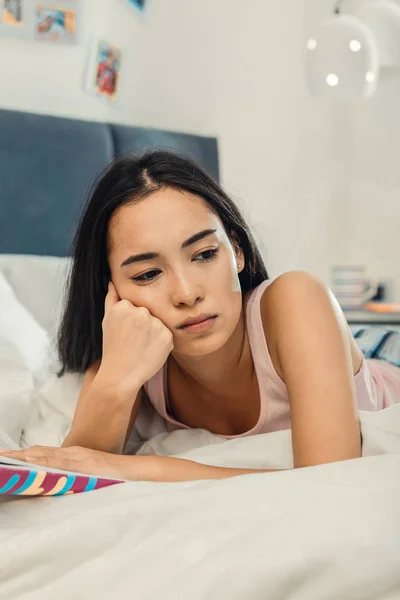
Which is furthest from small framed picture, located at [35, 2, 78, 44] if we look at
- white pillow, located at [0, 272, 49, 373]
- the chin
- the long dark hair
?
the chin

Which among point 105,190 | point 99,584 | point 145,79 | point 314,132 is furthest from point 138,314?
point 314,132

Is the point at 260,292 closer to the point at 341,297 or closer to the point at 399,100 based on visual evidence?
the point at 341,297

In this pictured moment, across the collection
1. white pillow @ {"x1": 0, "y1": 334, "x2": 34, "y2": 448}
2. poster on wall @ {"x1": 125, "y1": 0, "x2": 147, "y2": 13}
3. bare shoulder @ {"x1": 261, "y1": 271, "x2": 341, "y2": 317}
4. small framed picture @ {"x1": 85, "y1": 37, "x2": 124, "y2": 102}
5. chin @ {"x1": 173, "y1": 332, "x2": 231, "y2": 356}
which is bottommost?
white pillow @ {"x1": 0, "y1": 334, "x2": 34, "y2": 448}

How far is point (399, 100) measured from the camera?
126 inches

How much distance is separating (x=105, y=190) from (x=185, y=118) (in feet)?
5.80

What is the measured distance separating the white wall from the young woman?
4.58 feet

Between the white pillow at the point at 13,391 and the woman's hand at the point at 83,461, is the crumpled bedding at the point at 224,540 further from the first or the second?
the white pillow at the point at 13,391

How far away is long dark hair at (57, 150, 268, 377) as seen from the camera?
1209mm

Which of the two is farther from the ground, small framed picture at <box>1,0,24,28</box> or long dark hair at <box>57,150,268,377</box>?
small framed picture at <box>1,0,24,28</box>

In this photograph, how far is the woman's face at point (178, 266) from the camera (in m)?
1.11

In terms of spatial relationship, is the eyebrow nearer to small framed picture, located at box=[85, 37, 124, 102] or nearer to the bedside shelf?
small framed picture, located at box=[85, 37, 124, 102]

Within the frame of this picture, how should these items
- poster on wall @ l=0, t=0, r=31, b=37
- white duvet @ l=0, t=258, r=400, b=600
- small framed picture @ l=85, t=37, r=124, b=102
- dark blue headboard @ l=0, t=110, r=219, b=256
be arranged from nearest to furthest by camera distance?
1. white duvet @ l=0, t=258, r=400, b=600
2. dark blue headboard @ l=0, t=110, r=219, b=256
3. poster on wall @ l=0, t=0, r=31, b=37
4. small framed picture @ l=85, t=37, r=124, b=102

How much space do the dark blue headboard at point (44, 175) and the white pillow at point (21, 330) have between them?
46cm

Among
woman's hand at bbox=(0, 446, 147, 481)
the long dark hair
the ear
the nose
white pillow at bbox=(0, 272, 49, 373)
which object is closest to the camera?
woman's hand at bbox=(0, 446, 147, 481)
